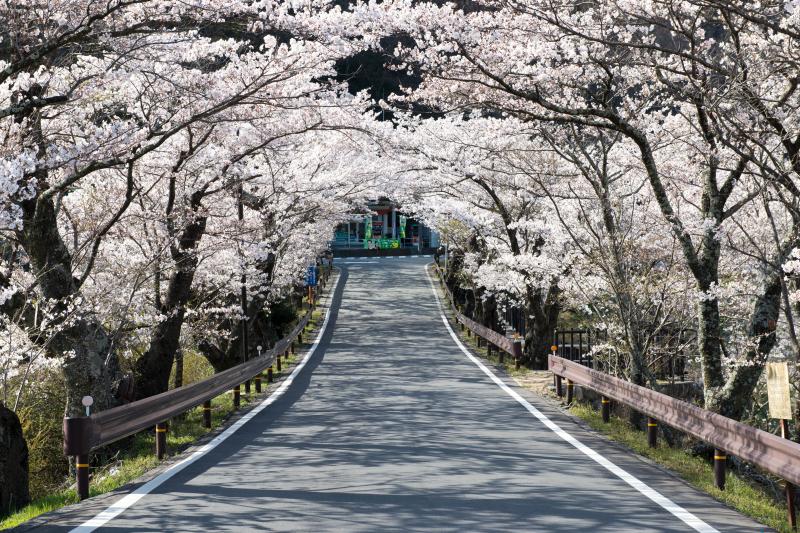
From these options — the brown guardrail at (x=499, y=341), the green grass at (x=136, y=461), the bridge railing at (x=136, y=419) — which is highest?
the brown guardrail at (x=499, y=341)

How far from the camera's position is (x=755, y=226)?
18.2 m

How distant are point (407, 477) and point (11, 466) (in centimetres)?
425

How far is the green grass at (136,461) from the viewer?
25.8ft

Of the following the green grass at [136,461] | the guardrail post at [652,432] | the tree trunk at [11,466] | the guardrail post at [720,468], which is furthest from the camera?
the guardrail post at [652,432]

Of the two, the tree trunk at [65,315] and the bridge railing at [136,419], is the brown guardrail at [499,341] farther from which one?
the tree trunk at [65,315]

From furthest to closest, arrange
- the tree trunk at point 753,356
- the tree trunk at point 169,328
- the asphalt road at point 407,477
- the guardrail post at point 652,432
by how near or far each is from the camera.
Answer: the tree trunk at point 169,328
the tree trunk at point 753,356
the guardrail post at point 652,432
the asphalt road at point 407,477

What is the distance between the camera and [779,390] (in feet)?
23.2

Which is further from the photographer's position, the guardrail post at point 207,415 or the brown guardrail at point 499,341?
the brown guardrail at point 499,341

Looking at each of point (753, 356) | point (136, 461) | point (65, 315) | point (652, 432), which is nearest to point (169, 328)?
point (65, 315)

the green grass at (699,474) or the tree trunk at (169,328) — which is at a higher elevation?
the tree trunk at (169,328)

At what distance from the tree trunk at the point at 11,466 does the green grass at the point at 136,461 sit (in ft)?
0.75

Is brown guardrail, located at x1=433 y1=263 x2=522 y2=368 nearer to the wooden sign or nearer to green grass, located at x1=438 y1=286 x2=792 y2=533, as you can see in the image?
green grass, located at x1=438 y1=286 x2=792 y2=533

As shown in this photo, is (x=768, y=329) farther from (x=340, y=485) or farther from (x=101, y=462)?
(x=101, y=462)

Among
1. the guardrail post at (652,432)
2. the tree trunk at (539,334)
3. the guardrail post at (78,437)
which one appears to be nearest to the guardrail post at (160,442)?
the guardrail post at (78,437)
